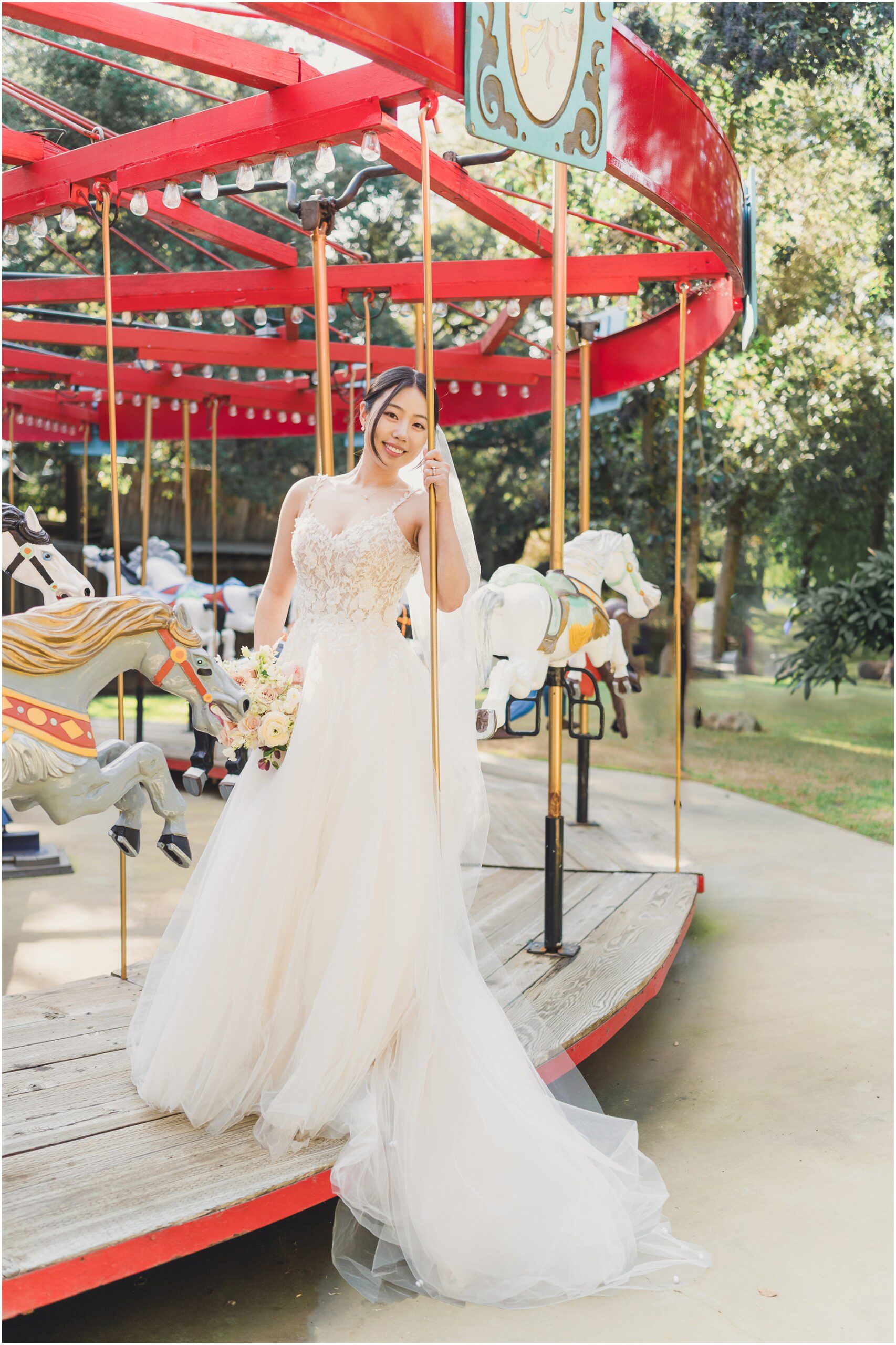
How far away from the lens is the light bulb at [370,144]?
133 inches

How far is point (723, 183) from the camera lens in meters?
4.64

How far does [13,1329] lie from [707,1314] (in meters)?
1.67

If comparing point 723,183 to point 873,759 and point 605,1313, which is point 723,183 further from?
point 873,759

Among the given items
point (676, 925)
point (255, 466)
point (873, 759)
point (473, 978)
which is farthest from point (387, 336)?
point (473, 978)

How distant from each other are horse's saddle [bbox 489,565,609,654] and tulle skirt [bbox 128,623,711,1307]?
1.68m

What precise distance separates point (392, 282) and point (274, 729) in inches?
135

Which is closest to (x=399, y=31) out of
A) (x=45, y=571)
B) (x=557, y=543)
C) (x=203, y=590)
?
(x=557, y=543)

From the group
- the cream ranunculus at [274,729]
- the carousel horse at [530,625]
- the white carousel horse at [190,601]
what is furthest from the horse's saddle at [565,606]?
the white carousel horse at [190,601]

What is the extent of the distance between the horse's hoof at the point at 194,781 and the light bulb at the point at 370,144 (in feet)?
6.27

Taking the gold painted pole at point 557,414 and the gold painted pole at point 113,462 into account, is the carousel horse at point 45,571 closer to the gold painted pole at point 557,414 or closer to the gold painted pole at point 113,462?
the gold painted pole at point 113,462

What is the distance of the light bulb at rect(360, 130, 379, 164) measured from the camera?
3369mm

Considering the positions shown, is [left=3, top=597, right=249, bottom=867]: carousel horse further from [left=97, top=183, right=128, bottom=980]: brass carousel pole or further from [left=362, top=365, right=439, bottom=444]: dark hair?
[left=362, top=365, right=439, bottom=444]: dark hair

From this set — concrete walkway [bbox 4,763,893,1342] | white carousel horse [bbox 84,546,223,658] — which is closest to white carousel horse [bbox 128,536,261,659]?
white carousel horse [bbox 84,546,223,658]

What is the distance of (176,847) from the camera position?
3.25 metres
